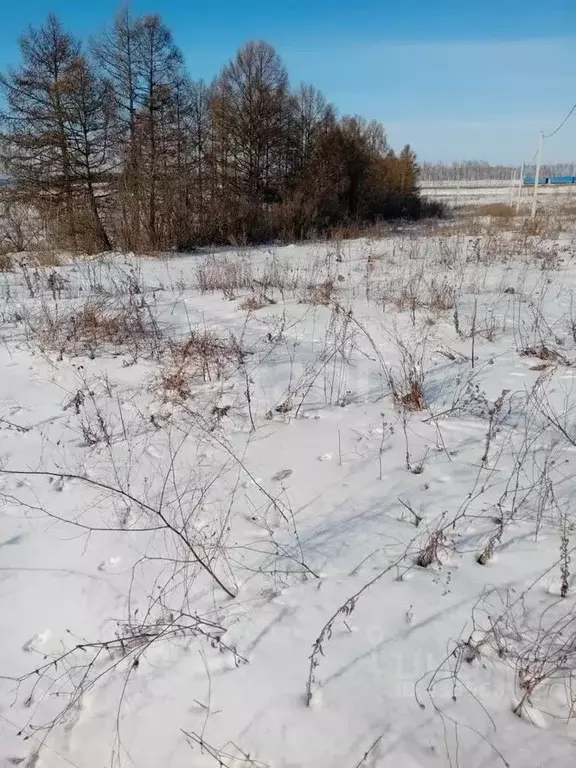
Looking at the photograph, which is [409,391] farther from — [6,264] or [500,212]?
[500,212]

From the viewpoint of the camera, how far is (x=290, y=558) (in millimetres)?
2145

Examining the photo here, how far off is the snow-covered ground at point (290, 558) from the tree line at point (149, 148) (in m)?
9.95

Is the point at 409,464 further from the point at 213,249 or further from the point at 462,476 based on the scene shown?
the point at 213,249

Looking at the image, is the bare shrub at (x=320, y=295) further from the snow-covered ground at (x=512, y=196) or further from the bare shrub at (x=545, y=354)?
the snow-covered ground at (x=512, y=196)

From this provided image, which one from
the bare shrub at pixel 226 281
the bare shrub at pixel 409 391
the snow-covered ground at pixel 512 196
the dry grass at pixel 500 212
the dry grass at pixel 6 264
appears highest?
the snow-covered ground at pixel 512 196

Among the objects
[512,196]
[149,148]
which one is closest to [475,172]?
[512,196]

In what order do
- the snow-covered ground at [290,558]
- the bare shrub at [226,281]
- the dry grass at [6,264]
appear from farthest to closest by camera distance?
the dry grass at [6,264]
the bare shrub at [226,281]
the snow-covered ground at [290,558]

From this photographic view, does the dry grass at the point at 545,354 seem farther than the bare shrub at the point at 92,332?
No

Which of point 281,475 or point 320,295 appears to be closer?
point 281,475

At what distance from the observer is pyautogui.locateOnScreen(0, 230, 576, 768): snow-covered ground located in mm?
1509

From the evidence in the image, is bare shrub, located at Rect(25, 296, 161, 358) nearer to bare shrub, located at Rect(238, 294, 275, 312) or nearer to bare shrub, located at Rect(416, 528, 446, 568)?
bare shrub, located at Rect(238, 294, 275, 312)

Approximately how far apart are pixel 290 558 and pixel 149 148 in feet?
46.7

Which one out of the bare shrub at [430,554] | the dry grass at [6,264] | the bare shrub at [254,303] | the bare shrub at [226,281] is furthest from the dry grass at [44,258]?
the bare shrub at [430,554]

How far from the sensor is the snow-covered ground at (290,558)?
1509mm
